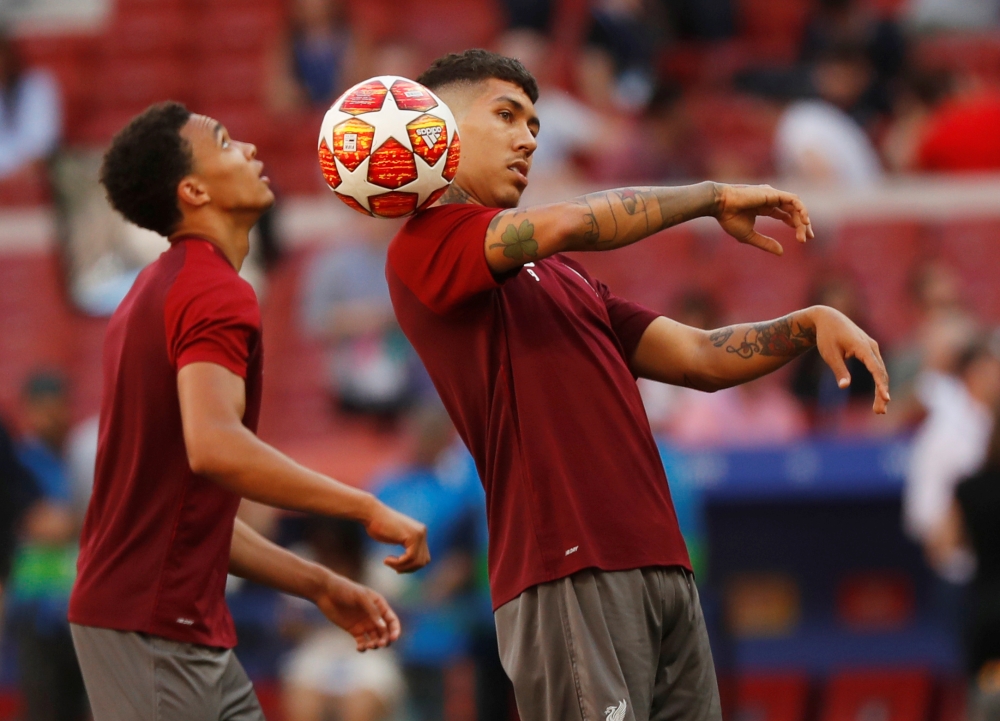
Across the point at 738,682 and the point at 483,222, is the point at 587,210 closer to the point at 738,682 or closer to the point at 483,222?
the point at 483,222

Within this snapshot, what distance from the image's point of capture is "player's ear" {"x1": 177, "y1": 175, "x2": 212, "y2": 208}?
165 inches

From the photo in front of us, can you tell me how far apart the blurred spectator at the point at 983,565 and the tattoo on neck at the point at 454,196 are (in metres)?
3.85

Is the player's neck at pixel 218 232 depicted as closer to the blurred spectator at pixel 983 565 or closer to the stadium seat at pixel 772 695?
the blurred spectator at pixel 983 565

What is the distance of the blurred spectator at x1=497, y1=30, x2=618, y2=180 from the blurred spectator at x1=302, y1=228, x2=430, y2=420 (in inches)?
72.4

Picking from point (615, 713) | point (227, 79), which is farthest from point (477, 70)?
point (227, 79)

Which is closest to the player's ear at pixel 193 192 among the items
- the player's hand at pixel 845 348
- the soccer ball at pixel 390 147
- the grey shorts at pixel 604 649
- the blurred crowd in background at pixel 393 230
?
the soccer ball at pixel 390 147

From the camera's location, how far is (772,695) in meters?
8.75

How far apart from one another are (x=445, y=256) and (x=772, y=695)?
585 centimetres

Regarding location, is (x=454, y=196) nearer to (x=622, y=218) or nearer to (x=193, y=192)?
(x=622, y=218)

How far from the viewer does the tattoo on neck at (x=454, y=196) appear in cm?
399

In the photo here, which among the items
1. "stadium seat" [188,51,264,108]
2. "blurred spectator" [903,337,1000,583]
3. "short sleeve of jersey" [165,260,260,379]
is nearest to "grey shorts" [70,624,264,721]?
"short sleeve of jersey" [165,260,260,379]

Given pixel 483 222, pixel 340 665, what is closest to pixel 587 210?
pixel 483 222

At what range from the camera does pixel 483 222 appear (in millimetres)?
3666

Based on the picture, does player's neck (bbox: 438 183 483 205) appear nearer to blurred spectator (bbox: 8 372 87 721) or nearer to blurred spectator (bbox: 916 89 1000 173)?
blurred spectator (bbox: 8 372 87 721)
